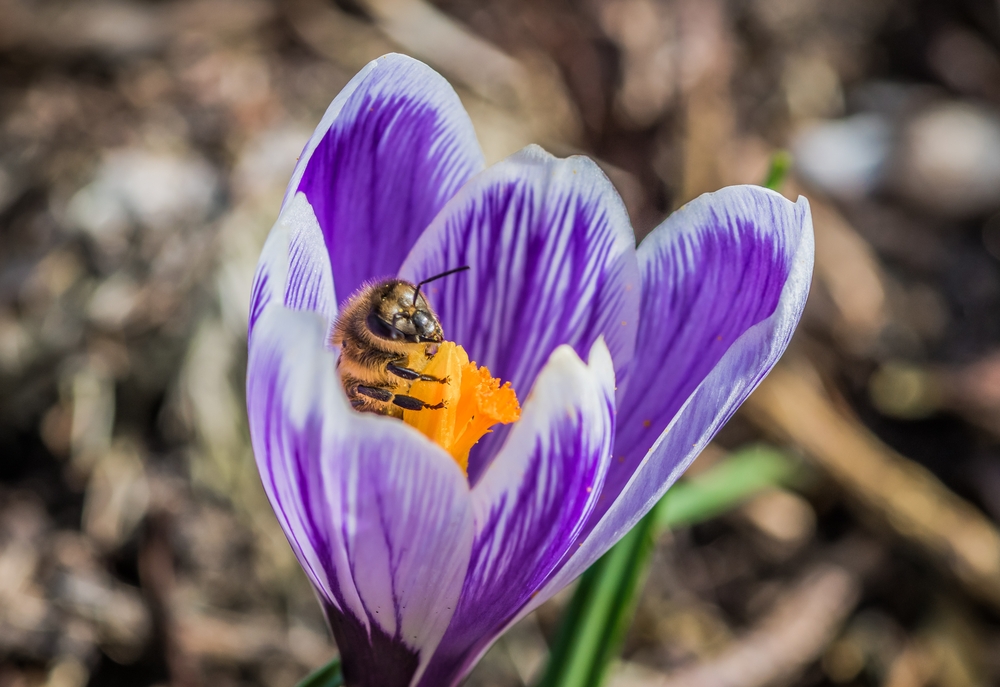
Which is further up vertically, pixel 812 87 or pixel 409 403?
pixel 409 403

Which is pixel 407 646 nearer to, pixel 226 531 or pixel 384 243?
pixel 384 243

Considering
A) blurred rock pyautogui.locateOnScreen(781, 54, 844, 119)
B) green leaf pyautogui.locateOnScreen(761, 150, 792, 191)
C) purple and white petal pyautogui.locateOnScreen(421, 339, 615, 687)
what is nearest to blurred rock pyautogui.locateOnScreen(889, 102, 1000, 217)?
blurred rock pyautogui.locateOnScreen(781, 54, 844, 119)

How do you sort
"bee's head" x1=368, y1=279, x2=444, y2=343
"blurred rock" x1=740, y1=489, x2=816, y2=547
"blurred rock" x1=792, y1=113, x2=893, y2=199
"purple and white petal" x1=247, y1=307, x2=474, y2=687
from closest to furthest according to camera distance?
"purple and white petal" x1=247, y1=307, x2=474, y2=687
"bee's head" x1=368, y1=279, x2=444, y2=343
"blurred rock" x1=740, y1=489, x2=816, y2=547
"blurred rock" x1=792, y1=113, x2=893, y2=199

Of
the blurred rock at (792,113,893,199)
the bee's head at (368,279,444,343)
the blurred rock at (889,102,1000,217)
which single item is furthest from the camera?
the blurred rock at (792,113,893,199)

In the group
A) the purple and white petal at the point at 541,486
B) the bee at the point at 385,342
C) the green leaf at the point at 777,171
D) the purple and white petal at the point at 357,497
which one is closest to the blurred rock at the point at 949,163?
the green leaf at the point at 777,171

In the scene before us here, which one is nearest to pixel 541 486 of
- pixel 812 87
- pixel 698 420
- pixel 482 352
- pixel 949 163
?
pixel 698 420

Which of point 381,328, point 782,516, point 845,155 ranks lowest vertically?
point 782,516

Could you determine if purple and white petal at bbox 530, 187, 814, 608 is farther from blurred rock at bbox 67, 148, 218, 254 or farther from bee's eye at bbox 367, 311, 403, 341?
blurred rock at bbox 67, 148, 218, 254

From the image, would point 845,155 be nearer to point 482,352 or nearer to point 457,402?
point 482,352
